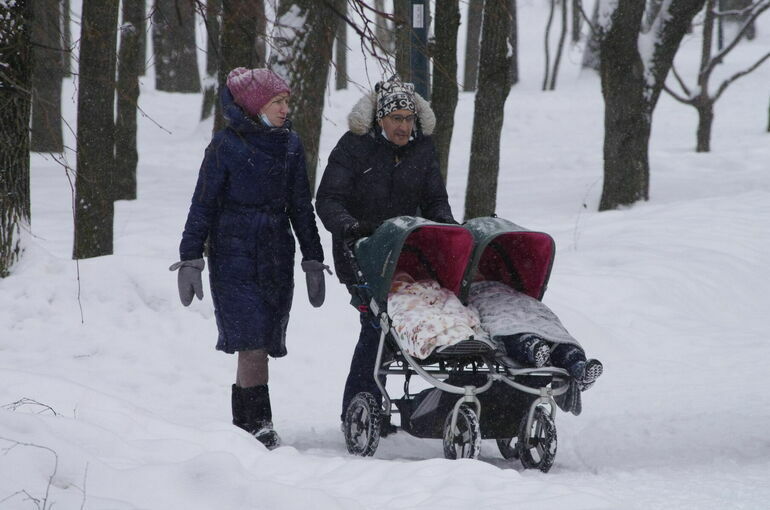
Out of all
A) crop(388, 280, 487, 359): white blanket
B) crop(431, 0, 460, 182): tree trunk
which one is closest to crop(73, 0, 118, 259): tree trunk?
crop(431, 0, 460, 182): tree trunk

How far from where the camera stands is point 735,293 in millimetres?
9750

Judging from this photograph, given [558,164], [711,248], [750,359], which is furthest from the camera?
[558,164]

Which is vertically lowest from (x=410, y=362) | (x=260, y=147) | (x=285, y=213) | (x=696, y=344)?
(x=696, y=344)

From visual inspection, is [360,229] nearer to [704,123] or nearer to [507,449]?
[507,449]

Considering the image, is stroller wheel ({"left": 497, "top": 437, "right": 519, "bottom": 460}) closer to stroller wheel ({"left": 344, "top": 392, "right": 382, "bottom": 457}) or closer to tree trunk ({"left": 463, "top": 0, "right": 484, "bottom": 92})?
stroller wheel ({"left": 344, "top": 392, "right": 382, "bottom": 457})

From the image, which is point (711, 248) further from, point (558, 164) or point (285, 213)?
point (558, 164)

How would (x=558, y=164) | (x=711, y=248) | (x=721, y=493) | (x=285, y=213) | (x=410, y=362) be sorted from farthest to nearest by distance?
1. (x=558, y=164)
2. (x=711, y=248)
3. (x=285, y=213)
4. (x=410, y=362)
5. (x=721, y=493)

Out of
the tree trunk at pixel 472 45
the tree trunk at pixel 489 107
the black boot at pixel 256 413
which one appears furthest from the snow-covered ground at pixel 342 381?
the tree trunk at pixel 472 45

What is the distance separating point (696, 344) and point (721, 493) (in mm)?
4182

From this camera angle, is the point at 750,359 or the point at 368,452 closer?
the point at 368,452

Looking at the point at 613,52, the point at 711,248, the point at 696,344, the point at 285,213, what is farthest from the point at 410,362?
the point at 613,52

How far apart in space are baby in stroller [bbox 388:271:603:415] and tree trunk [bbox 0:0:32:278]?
3157 mm

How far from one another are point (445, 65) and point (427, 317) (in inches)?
199

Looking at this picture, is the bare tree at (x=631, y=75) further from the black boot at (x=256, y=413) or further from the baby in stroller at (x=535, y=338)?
the black boot at (x=256, y=413)
